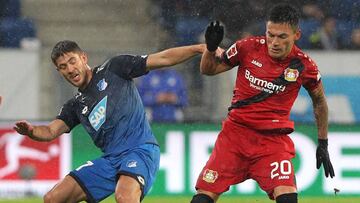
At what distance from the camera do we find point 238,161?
793 centimetres

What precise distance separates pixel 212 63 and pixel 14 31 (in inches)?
220

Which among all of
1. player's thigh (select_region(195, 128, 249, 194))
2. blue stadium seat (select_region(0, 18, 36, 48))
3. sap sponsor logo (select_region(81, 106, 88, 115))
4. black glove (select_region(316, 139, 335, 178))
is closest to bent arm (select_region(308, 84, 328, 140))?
black glove (select_region(316, 139, 335, 178))

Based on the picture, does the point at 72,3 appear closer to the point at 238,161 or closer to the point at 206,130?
the point at 206,130

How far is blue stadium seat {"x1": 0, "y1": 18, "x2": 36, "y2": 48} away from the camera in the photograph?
12.7 metres

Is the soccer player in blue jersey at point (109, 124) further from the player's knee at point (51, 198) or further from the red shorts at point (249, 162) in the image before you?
the red shorts at point (249, 162)

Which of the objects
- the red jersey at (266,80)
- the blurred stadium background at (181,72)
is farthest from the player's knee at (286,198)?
the blurred stadium background at (181,72)

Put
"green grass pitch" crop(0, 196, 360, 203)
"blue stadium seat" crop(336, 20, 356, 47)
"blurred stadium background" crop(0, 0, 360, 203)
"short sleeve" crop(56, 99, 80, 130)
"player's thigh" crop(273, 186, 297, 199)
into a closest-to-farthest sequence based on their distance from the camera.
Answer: "player's thigh" crop(273, 186, 297, 199), "short sleeve" crop(56, 99, 80, 130), "green grass pitch" crop(0, 196, 360, 203), "blurred stadium background" crop(0, 0, 360, 203), "blue stadium seat" crop(336, 20, 356, 47)

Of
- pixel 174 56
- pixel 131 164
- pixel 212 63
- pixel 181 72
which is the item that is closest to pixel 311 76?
pixel 212 63

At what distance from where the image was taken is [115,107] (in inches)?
317

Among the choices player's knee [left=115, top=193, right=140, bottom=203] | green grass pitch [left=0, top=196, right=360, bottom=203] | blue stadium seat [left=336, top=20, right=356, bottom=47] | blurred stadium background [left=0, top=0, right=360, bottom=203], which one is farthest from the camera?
blue stadium seat [left=336, top=20, right=356, bottom=47]

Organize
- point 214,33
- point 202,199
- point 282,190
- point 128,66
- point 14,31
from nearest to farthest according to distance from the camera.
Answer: point 214,33 < point 282,190 < point 202,199 < point 128,66 < point 14,31

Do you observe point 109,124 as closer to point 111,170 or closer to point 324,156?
point 111,170

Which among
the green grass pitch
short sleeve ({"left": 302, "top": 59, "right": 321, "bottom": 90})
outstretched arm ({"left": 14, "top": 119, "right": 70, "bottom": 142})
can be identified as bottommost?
the green grass pitch

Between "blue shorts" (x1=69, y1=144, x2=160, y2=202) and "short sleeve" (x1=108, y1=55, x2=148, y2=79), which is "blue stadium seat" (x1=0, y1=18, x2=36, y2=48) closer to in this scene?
"short sleeve" (x1=108, y1=55, x2=148, y2=79)
